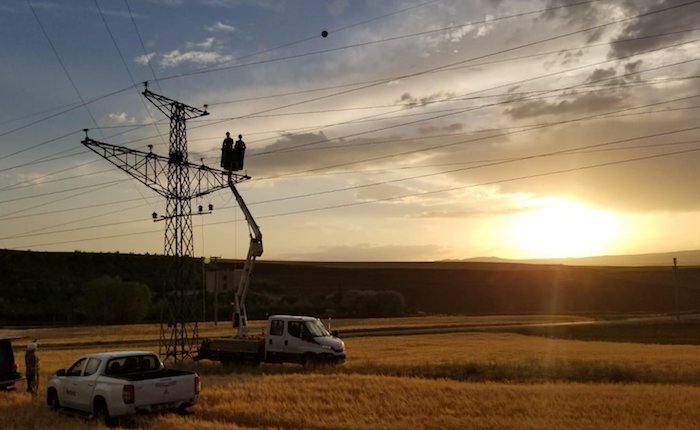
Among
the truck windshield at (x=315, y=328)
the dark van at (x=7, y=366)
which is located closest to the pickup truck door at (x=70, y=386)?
the dark van at (x=7, y=366)

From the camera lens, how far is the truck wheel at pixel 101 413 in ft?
59.8

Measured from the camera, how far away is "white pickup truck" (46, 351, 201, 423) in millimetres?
18000

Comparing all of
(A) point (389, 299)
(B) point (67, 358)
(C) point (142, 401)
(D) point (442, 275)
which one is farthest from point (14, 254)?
(C) point (142, 401)

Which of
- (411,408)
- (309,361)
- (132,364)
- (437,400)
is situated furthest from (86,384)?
(309,361)

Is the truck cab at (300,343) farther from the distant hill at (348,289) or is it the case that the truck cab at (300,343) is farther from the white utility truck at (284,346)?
the distant hill at (348,289)

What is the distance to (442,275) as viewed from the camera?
19375 cm

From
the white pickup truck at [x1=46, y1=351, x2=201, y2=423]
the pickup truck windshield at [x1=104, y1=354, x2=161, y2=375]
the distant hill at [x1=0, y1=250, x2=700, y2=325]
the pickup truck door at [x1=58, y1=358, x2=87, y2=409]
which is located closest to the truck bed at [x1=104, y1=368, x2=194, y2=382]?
the white pickup truck at [x1=46, y1=351, x2=201, y2=423]

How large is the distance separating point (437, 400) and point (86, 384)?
32.6ft

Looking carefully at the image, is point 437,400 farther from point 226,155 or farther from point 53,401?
point 226,155

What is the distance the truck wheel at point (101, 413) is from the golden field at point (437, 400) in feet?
1.45

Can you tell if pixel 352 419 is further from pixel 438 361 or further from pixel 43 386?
pixel 438 361

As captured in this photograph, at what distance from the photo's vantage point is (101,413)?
18.6 metres

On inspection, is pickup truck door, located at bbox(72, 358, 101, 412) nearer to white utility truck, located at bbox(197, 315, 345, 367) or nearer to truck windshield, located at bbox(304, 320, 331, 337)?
white utility truck, located at bbox(197, 315, 345, 367)

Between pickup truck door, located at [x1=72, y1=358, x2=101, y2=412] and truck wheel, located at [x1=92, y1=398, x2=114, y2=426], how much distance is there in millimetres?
303
